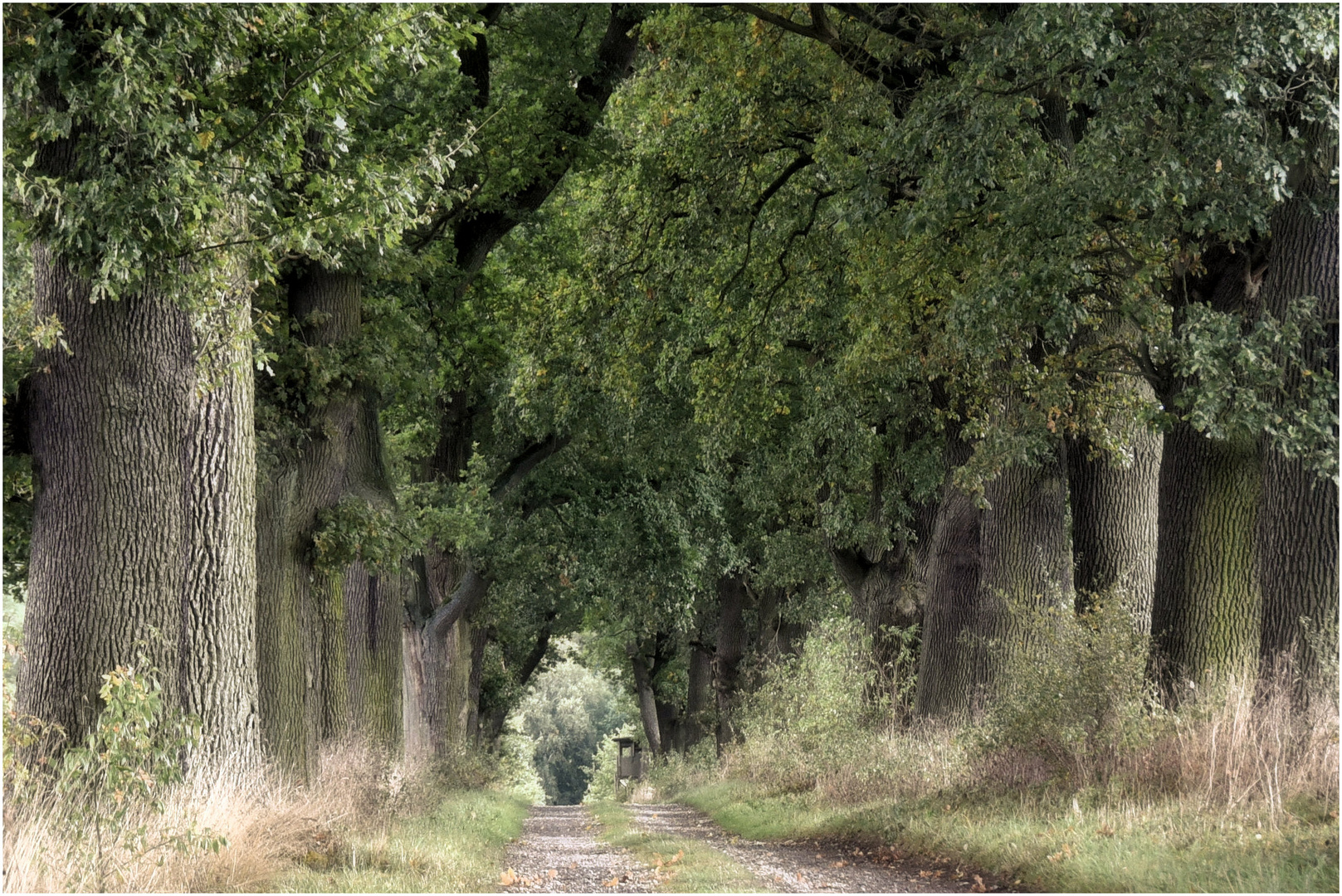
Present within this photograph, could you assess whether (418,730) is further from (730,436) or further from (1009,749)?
(1009,749)

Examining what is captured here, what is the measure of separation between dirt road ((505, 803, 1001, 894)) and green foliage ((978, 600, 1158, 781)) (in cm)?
156

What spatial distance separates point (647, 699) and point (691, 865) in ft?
107

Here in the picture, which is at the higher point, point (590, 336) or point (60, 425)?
point (590, 336)

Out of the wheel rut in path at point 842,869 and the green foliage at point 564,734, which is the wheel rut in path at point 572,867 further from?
the green foliage at point 564,734

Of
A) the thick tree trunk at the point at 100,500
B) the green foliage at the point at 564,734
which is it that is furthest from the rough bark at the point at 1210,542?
the green foliage at the point at 564,734

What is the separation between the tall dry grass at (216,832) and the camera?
20.7 ft

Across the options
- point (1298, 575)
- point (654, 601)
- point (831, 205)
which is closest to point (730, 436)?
point (831, 205)

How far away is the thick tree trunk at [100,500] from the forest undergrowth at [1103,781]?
673 cm

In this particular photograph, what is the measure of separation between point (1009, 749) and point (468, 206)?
9843 mm

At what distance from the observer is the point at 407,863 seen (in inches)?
354

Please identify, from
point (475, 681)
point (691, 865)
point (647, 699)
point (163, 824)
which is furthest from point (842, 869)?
point (647, 699)

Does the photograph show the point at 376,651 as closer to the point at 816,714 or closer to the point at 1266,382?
the point at 816,714

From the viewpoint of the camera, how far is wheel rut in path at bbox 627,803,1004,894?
934cm

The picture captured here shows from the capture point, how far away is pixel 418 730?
23.5m
